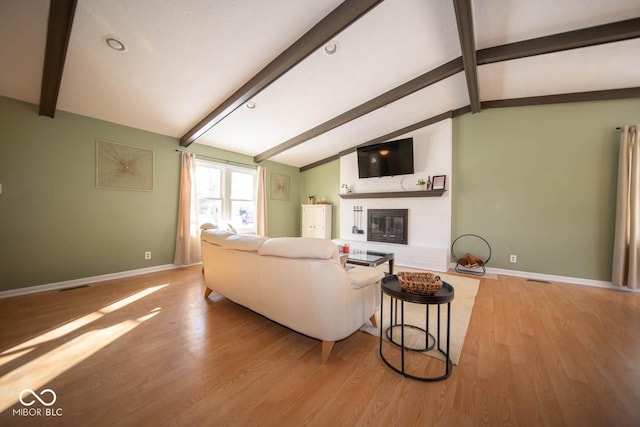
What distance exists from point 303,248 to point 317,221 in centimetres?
438

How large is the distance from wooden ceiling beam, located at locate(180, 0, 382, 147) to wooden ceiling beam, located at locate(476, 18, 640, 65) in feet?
6.25

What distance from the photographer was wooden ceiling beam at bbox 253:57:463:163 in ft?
9.55

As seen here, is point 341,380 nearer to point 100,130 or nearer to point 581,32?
point 581,32

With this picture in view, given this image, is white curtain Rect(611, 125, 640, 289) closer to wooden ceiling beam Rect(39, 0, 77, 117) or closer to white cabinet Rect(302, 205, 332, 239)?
white cabinet Rect(302, 205, 332, 239)

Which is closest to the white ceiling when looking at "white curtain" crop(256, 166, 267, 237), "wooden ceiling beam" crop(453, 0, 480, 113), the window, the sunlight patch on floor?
"wooden ceiling beam" crop(453, 0, 480, 113)

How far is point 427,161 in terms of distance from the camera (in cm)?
441

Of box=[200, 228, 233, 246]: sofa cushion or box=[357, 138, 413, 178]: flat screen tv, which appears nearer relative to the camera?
box=[200, 228, 233, 246]: sofa cushion

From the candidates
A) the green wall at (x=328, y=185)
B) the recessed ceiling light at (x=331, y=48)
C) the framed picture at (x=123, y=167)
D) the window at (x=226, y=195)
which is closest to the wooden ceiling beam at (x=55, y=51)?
the framed picture at (x=123, y=167)

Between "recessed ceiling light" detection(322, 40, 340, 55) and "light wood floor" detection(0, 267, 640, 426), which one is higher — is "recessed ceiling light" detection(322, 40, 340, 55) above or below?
above

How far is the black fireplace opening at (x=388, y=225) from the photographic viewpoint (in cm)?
458

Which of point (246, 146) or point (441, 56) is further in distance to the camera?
point (246, 146)

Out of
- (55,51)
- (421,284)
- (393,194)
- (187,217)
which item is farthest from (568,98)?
(187,217)

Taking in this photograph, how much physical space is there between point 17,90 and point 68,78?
2.26ft

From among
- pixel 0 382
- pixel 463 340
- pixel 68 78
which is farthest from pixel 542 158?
pixel 68 78
